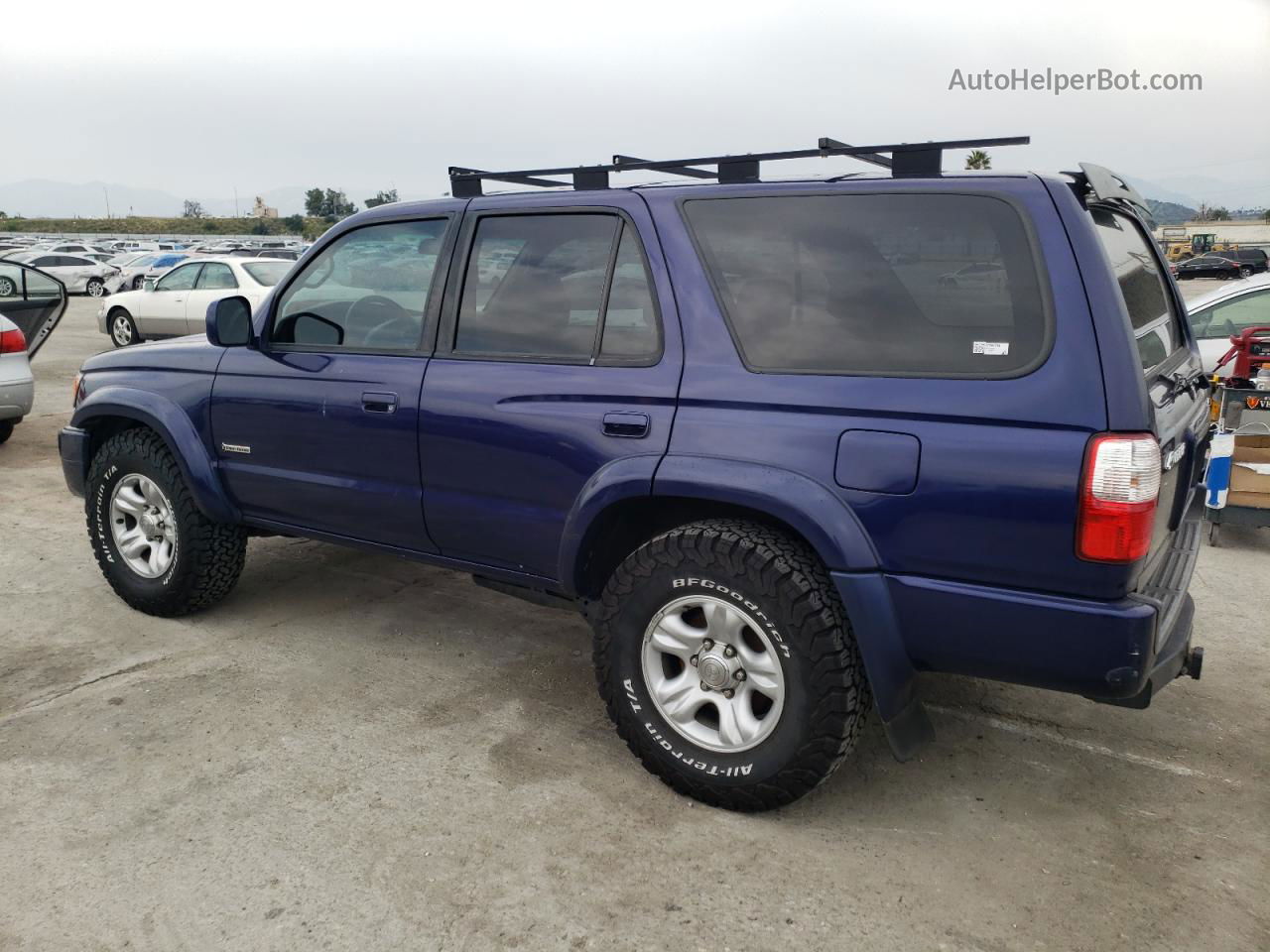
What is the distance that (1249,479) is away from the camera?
5.88m

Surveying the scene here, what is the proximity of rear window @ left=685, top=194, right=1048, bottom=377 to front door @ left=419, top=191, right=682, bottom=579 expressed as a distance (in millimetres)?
267

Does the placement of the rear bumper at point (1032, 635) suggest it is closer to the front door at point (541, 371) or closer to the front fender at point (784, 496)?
the front fender at point (784, 496)

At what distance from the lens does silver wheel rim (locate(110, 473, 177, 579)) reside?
15.0 feet

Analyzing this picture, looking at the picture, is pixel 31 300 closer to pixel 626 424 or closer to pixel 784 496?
pixel 626 424

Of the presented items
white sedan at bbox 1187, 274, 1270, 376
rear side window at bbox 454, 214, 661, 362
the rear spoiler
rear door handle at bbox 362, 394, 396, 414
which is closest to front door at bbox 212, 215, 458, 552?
rear door handle at bbox 362, 394, 396, 414

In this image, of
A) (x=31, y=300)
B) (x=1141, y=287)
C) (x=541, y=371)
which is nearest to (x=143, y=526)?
(x=541, y=371)

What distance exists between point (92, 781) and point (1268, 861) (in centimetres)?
351

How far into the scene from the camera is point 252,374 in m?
4.20

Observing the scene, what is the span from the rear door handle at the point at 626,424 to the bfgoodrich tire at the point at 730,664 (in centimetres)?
33

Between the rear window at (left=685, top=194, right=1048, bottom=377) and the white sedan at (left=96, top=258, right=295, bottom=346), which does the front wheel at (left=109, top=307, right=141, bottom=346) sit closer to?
the white sedan at (left=96, top=258, right=295, bottom=346)

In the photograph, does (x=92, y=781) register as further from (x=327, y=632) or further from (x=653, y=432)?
(x=653, y=432)

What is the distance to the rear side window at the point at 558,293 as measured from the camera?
3291 mm

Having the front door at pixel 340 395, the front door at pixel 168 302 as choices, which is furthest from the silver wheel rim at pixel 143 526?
the front door at pixel 168 302

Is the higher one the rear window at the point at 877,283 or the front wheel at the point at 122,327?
the rear window at the point at 877,283
